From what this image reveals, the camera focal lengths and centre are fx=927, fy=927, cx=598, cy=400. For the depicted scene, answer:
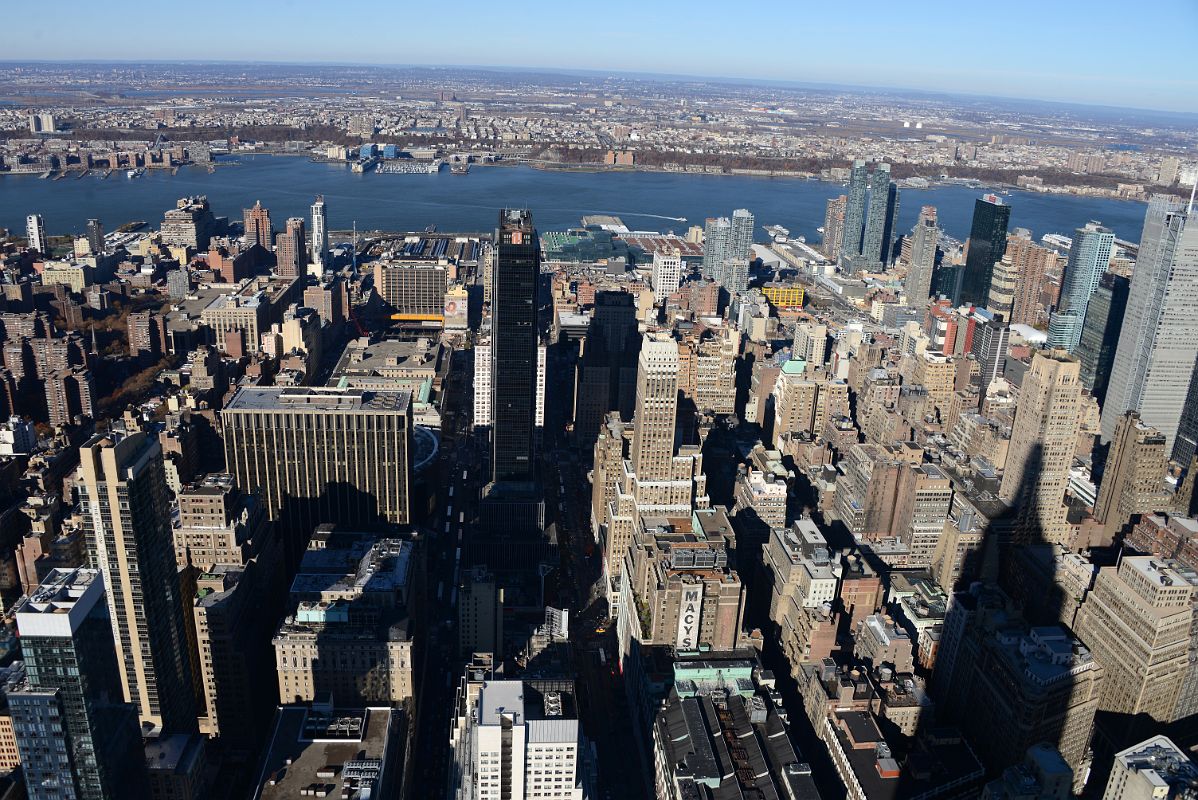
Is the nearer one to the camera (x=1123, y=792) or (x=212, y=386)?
(x=1123, y=792)

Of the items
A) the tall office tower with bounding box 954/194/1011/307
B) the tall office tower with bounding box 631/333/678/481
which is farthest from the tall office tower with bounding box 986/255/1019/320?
the tall office tower with bounding box 631/333/678/481

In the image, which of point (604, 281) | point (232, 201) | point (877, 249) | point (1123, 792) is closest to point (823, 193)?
point (877, 249)

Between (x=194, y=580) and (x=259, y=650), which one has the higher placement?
(x=194, y=580)

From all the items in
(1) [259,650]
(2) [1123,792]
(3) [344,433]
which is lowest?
(1) [259,650]

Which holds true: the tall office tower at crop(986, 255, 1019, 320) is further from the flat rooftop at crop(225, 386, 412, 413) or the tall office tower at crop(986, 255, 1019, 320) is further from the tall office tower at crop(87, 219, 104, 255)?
the tall office tower at crop(87, 219, 104, 255)

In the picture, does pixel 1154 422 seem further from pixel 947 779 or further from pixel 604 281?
pixel 604 281

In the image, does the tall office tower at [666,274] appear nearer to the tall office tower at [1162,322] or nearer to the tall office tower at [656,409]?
the tall office tower at [1162,322]

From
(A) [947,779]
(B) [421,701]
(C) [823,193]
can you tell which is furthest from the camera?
(C) [823,193]

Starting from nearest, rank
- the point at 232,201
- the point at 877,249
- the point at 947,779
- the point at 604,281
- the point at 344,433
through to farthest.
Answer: the point at 947,779
the point at 344,433
the point at 604,281
the point at 877,249
the point at 232,201

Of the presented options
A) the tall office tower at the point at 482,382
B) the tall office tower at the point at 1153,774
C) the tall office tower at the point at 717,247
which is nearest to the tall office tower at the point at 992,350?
the tall office tower at the point at 717,247
